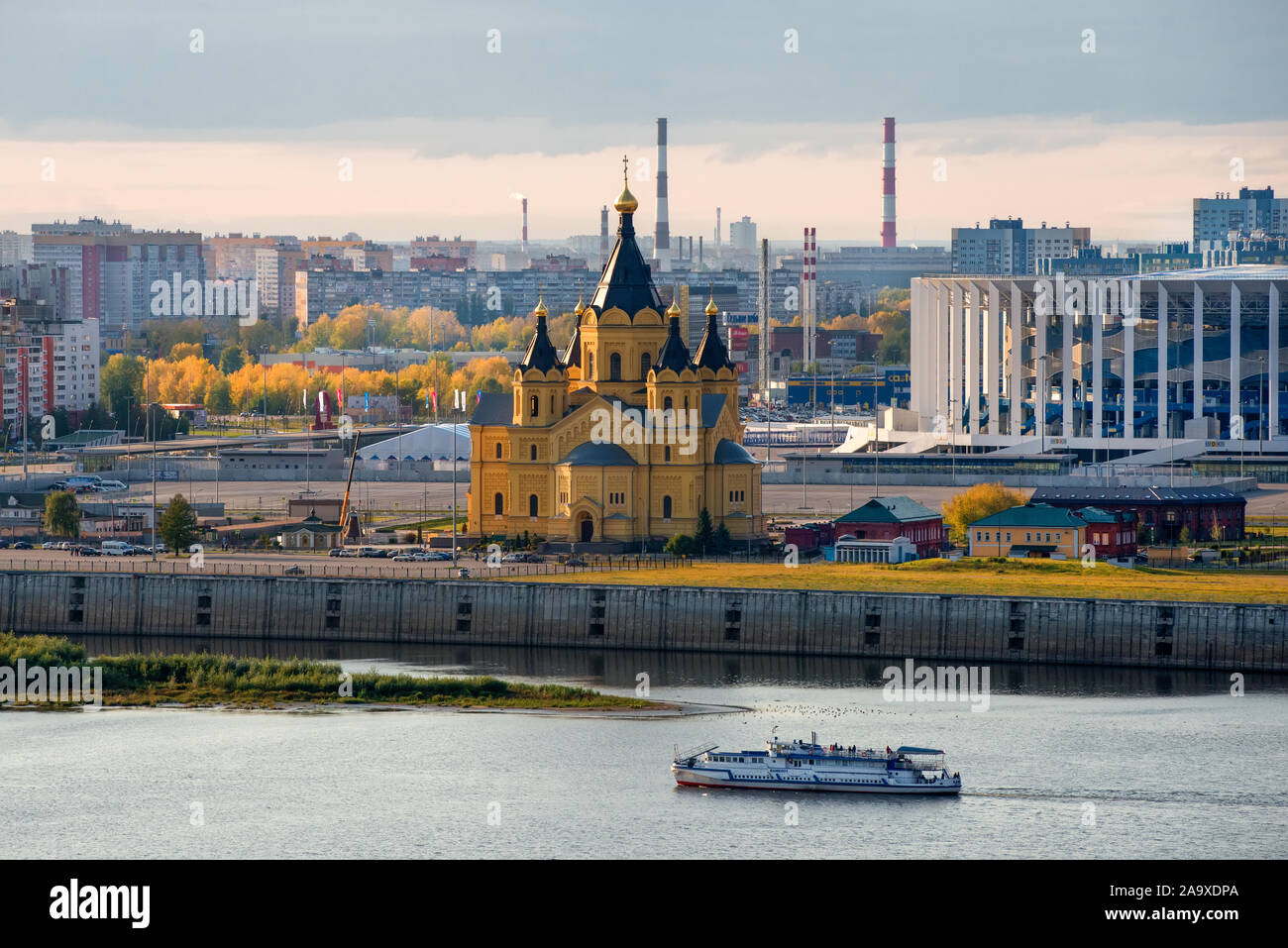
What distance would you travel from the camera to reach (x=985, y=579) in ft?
245

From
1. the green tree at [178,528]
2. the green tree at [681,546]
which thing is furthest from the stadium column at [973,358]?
the green tree at [178,528]

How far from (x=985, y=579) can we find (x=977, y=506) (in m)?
12.5

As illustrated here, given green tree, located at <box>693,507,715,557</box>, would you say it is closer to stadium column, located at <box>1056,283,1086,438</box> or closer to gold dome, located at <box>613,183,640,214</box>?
gold dome, located at <box>613,183,640,214</box>

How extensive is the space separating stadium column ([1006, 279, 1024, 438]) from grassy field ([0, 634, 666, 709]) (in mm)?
61050

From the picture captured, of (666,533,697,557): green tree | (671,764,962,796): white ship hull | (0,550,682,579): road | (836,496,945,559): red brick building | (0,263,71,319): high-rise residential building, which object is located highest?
(0,263,71,319): high-rise residential building

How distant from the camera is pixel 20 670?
65.8 m

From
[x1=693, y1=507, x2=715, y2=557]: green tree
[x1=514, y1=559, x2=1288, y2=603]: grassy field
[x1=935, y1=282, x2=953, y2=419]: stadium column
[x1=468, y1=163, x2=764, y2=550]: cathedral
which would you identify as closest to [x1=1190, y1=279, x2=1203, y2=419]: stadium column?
[x1=935, y1=282, x2=953, y2=419]: stadium column

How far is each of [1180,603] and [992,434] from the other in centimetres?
5428

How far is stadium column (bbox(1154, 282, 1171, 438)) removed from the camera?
11788 centimetres
